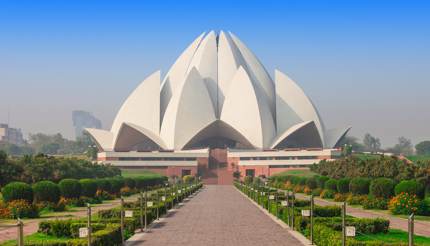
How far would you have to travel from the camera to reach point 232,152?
84.5 metres

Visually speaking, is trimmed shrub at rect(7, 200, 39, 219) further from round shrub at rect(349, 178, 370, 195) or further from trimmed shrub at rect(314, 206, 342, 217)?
round shrub at rect(349, 178, 370, 195)

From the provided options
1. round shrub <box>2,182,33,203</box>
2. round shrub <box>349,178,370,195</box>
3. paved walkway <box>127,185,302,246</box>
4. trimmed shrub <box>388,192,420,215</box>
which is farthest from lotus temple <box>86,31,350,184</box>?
paved walkway <box>127,185,302,246</box>

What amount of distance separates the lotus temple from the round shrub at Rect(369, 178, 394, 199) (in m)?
50.8

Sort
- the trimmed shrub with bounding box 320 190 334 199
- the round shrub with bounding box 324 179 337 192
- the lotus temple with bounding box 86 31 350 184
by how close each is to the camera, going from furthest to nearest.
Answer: the lotus temple with bounding box 86 31 350 184 < the round shrub with bounding box 324 179 337 192 < the trimmed shrub with bounding box 320 190 334 199

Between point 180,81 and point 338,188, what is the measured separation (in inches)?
2205

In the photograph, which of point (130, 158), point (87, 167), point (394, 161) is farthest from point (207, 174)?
point (394, 161)

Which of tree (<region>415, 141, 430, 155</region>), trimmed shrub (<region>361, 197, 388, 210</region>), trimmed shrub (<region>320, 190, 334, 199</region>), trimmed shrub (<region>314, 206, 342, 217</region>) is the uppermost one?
tree (<region>415, 141, 430, 155</region>)

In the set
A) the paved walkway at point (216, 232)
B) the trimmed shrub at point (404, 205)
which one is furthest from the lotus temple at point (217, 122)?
the paved walkway at point (216, 232)

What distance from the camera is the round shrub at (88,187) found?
102ft

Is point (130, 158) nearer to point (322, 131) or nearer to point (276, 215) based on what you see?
point (322, 131)

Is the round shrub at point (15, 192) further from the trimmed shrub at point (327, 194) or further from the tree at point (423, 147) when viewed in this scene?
the tree at point (423, 147)

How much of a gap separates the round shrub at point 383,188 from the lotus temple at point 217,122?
167 feet

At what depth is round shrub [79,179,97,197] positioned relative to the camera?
102 feet

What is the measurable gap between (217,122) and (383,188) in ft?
190
